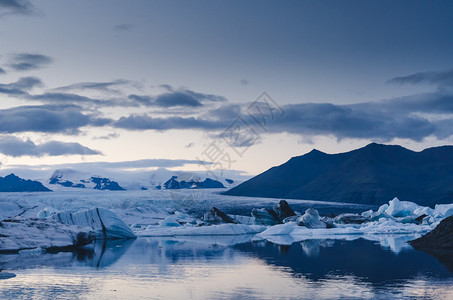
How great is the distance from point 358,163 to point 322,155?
28154 millimetres

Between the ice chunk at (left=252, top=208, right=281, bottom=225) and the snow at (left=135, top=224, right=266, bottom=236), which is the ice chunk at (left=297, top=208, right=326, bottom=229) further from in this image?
the snow at (left=135, top=224, right=266, bottom=236)

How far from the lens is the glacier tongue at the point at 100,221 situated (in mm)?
Answer: 26344

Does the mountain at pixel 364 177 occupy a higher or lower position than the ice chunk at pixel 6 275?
higher

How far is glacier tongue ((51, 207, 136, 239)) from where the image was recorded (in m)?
26.3

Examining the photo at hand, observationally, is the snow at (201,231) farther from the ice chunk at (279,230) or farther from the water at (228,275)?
the water at (228,275)

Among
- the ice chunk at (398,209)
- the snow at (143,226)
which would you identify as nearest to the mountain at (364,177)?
the ice chunk at (398,209)

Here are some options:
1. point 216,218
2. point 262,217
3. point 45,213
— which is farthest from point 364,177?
point 45,213

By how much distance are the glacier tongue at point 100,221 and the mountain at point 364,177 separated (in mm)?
110198

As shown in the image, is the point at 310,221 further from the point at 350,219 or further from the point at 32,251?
the point at 32,251

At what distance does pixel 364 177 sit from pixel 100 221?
420 feet

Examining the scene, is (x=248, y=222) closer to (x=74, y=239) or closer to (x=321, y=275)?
(x=74, y=239)

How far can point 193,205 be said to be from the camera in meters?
71.7

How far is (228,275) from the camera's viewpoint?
1265 centimetres

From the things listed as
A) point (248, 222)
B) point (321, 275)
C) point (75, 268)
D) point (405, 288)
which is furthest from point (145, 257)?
point (248, 222)
